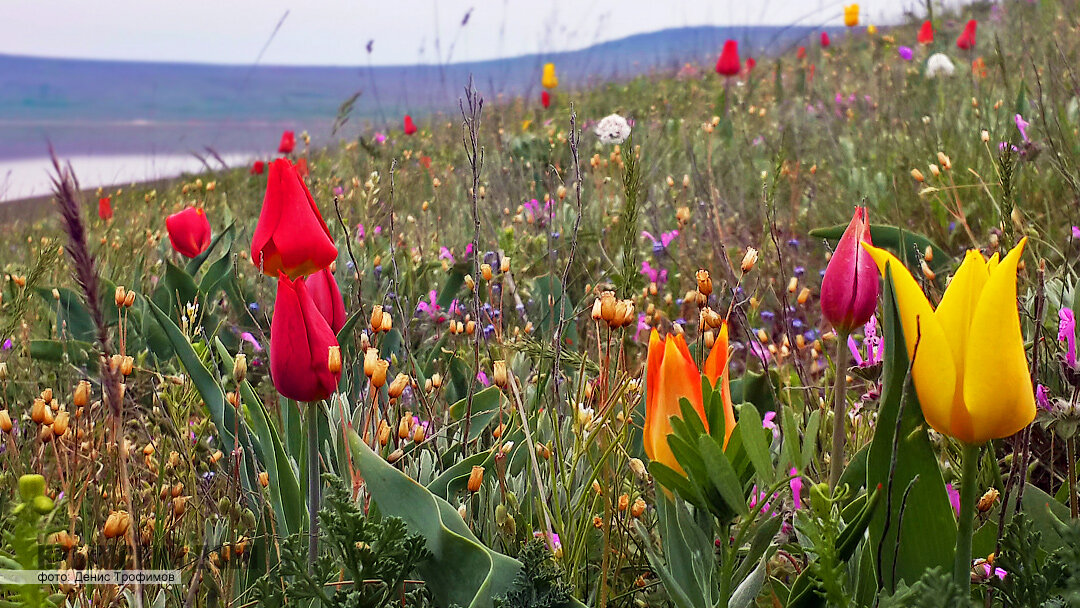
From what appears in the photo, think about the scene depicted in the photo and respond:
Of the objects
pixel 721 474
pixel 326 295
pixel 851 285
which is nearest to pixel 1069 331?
pixel 851 285

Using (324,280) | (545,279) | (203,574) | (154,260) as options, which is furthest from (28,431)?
(154,260)

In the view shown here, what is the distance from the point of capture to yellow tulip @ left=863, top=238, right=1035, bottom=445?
0.71m

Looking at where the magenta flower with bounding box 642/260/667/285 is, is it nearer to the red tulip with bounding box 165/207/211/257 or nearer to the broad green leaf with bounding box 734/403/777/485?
the red tulip with bounding box 165/207/211/257

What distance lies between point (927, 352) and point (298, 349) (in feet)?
2.12

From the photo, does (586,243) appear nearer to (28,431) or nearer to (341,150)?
(28,431)

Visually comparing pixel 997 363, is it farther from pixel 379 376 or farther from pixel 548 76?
pixel 548 76

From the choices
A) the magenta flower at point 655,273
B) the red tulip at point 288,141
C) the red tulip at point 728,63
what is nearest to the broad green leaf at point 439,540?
the magenta flower at point 655,273

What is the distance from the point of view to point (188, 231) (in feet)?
7.76

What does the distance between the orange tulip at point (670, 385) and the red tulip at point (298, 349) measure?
347 mm

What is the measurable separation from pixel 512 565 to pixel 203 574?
51 centimetres

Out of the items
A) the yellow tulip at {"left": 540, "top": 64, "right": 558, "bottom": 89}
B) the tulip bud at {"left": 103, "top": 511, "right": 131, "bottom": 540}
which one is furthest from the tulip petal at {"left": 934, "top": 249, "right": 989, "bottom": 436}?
the yellow tulip at {"left": 540, "top": 64, "right": 558, "bottom": 89}

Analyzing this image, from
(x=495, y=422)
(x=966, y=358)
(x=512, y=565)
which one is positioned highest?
(x=966, y=358)

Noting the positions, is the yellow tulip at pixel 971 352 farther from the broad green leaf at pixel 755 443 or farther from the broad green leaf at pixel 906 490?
Result: the broad green leaf at pixel 755 443

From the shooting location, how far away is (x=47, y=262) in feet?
5.06
